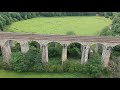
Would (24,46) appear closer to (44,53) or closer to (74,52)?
(44,53)

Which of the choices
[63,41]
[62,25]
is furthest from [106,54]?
[62,25]

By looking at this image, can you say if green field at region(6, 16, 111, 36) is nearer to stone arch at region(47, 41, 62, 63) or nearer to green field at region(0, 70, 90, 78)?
stone arch at region(47, 41, 62, 63)

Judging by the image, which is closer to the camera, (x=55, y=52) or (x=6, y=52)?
(x=6, y=52)

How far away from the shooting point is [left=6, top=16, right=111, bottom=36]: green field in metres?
34.9

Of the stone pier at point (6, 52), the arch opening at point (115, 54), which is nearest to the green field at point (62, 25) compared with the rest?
the arch opening at point (115, 54)

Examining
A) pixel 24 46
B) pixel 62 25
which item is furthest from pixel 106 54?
pixel 62 25

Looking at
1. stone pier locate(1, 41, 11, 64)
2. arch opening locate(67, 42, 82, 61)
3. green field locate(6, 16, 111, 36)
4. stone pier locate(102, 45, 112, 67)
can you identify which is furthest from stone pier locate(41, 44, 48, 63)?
green field locate(6, 16, 111, 36)

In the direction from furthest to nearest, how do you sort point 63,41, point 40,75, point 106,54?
point 106,54, point 63,41, point 40,75

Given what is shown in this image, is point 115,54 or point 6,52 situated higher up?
point 6,52

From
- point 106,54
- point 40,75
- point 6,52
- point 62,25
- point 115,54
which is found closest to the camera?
point 40,75

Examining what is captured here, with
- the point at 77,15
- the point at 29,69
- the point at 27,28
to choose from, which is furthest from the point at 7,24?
the point at 29,69

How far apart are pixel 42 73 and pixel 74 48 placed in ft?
15.5

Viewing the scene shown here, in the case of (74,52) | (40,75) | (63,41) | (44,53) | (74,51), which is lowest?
(40,75)

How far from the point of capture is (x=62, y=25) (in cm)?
3766
